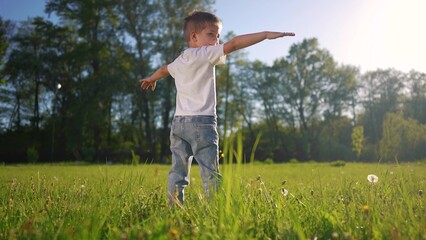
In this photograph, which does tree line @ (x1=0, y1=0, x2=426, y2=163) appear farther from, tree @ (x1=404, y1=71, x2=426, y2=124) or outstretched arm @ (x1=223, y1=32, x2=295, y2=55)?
outstretched arm @ (x1=223, y1=32, x2=295, y2=55)

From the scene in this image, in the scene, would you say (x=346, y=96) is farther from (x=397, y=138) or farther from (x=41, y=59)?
(x=41, y=59)

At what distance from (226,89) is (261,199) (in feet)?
137

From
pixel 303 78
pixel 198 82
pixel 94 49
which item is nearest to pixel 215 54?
pixel 198 82

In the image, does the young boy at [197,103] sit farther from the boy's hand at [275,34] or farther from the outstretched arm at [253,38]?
the boy's hand at [275,34]

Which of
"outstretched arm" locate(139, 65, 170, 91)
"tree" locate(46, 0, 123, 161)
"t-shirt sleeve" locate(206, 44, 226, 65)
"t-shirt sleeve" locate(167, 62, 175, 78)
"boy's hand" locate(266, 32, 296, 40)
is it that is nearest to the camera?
"boy's hand" locate(266, 32, 296, 40)

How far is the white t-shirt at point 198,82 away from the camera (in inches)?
143

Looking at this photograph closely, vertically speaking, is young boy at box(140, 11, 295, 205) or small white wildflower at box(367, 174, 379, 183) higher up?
young boy at box(140, 11, 295, 205)

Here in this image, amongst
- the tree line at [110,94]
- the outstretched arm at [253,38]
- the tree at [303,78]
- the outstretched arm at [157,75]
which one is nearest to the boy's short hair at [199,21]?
the outstretched arm at [157,75]

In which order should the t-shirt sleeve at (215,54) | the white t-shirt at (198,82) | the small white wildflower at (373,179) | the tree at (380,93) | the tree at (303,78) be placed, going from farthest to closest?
the tree at (380,93) → the tree at (303,78) → the white t-shirt at (198,82) → the t-shirt sleeve at (215,54) → the small white wildflower at (373,179)

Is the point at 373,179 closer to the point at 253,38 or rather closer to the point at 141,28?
the point at 253,38

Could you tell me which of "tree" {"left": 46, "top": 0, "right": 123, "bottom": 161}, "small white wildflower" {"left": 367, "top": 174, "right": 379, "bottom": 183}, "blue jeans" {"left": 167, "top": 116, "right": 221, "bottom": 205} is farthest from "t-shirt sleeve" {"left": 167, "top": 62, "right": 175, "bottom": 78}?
"tree" {"left": 46, "top": 0, "right": 123, "bottom": 161}

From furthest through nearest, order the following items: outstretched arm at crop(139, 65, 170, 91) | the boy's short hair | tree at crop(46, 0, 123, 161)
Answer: tree at crop(46, 0, 123, 161) < outstretched arm at crop(139, 65, 170, 91) < the boy's short hair

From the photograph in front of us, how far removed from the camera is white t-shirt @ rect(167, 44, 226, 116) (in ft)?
11.9

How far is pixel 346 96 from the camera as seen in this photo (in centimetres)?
5188
